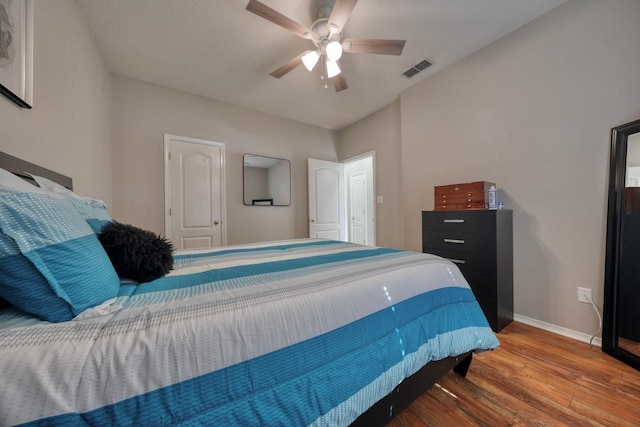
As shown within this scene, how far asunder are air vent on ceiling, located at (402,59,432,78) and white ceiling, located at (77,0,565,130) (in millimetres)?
62

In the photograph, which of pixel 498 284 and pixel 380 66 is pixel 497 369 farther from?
pixel 380 66

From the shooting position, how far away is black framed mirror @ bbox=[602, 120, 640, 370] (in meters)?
1.49

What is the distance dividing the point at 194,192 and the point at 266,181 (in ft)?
3.39

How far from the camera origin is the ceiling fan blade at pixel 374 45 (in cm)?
183

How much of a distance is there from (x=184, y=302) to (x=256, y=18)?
7.53 feet

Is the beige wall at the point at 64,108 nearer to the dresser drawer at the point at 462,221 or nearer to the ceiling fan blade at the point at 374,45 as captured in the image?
the ceiling fan blade at the point at 374,45

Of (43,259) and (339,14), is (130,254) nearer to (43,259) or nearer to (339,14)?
(43,259)

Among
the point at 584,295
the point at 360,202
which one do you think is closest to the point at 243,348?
the point at 584,295

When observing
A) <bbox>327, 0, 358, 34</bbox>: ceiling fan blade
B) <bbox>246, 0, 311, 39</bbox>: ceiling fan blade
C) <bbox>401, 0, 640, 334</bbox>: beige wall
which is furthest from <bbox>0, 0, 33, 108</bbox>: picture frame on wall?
<bbox>401, 0, 640, 334</bbox>: beige wall

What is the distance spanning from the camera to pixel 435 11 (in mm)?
1906

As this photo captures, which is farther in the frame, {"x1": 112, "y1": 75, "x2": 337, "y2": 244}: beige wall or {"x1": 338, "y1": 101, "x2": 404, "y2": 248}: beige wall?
{"x1": 338, "y1": 101, "x2": 404, "y2": 248}: beige wall

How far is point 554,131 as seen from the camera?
1909mm

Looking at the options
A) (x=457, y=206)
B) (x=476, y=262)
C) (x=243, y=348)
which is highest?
(x=457, y=206)

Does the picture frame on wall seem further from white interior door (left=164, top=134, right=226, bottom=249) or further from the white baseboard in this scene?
the white baseboard
